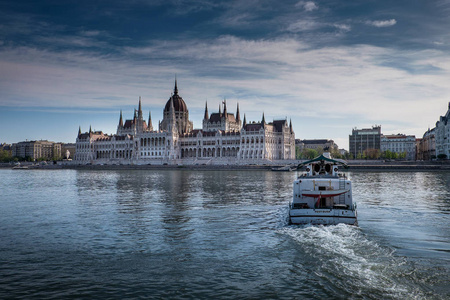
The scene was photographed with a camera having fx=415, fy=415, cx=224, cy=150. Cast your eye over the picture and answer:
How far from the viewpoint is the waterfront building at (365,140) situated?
186m

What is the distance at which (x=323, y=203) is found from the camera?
22109mm

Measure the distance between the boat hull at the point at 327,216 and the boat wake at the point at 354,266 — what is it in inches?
29.7

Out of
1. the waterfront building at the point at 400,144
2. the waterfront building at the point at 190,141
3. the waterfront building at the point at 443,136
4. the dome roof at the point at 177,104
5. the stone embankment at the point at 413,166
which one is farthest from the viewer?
the dome roof at the point at 177,104

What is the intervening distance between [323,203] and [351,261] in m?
7.54

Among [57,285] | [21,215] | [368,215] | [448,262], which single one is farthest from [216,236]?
[21,215]

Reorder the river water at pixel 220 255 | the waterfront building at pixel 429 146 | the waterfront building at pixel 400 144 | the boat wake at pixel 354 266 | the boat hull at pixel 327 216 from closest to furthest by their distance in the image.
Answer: the boat wake at pixel 354 266, the river water at pixel 220 255, the boat hull at pixel 327 216, the waterfront building at pixel 429 146, the waterfront building at pixel 400 144

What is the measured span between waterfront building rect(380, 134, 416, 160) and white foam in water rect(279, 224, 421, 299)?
581 feet

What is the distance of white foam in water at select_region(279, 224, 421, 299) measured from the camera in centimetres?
1198

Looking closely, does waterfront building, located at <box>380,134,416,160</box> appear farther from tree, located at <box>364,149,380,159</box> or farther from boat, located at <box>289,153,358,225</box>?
boat, located at <box>289,153,358,225</box>

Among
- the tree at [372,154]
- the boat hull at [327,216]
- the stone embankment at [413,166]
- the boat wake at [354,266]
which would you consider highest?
the tree at [372,154]

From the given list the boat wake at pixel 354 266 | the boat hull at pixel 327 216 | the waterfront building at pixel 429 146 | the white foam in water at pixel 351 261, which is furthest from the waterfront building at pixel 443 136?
the boat wake at pixel 354 266

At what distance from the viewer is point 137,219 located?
950 inches

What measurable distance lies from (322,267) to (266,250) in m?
2.87

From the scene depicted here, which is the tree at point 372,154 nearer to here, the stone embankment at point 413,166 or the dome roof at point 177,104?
the stone embankment at point 413,166
